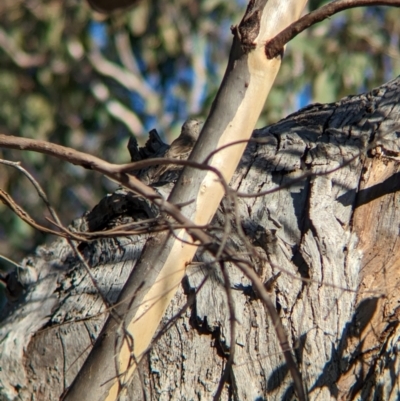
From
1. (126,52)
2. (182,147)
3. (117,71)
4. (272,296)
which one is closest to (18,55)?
(117,71)

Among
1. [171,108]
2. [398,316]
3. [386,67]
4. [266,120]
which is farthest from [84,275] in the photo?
[171,108]

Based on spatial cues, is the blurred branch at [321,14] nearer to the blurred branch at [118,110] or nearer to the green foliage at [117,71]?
the green foliage at [117,71]

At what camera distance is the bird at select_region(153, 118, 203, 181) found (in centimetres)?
268

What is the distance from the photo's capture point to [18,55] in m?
7.00

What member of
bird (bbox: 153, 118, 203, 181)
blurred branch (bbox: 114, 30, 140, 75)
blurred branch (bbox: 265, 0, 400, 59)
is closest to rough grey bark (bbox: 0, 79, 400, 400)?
bird (bbox: 153, 118, 203, 181)

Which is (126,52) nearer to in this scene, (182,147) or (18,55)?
(18,55)

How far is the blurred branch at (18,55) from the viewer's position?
697cm

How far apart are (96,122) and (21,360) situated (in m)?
5.34

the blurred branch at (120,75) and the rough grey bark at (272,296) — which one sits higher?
the blurred branch at (120,75)

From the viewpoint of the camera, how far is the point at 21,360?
216 centimetres

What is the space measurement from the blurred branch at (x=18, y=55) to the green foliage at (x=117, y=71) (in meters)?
0.01

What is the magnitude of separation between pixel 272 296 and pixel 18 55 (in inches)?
217

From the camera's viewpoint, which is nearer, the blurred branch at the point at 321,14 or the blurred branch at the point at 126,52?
the blurred branch at the point at 321,14

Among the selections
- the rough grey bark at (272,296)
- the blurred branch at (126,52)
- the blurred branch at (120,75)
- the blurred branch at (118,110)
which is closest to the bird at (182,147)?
the rough grey bark at (272,296)
